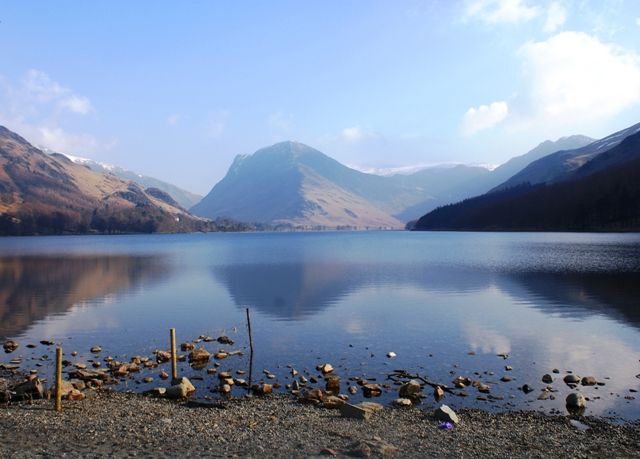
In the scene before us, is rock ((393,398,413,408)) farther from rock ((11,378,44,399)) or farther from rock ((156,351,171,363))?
rock ((11,378,44,399))

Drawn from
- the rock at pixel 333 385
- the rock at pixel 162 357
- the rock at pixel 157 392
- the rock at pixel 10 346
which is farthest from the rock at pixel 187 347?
the rock at pixel 333 385

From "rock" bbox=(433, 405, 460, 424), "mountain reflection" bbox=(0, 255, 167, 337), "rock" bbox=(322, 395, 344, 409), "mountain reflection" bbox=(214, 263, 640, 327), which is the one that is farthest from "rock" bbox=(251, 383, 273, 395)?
"mountain reflection" bbox=(0, 255, 167, 337)

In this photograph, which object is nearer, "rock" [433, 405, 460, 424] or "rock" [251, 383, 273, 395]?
"rock" [433, 405, 460, 424]

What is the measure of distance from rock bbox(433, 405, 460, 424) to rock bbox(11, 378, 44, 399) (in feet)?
66.5

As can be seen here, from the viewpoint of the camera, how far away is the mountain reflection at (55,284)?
181ft

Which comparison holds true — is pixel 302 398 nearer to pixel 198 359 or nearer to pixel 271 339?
pixel 198 359

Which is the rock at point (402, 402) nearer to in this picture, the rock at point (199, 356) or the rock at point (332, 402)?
the rock at point (332, 402)

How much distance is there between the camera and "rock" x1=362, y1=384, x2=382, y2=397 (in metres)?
27.1

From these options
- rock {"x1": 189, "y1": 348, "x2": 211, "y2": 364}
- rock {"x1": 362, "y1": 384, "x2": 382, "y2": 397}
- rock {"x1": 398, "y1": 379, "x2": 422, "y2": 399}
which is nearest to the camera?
rock {"x1": 398, "y1": 379, "x2": 422, "y2": 399}

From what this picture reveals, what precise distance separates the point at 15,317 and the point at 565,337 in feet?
178

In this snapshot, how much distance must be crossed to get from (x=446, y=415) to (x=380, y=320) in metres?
26.8

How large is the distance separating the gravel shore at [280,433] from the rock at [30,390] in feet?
3.06

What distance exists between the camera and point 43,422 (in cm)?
2159

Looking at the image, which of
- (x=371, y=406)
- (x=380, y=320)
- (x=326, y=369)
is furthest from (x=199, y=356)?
(x=380, y=320)
